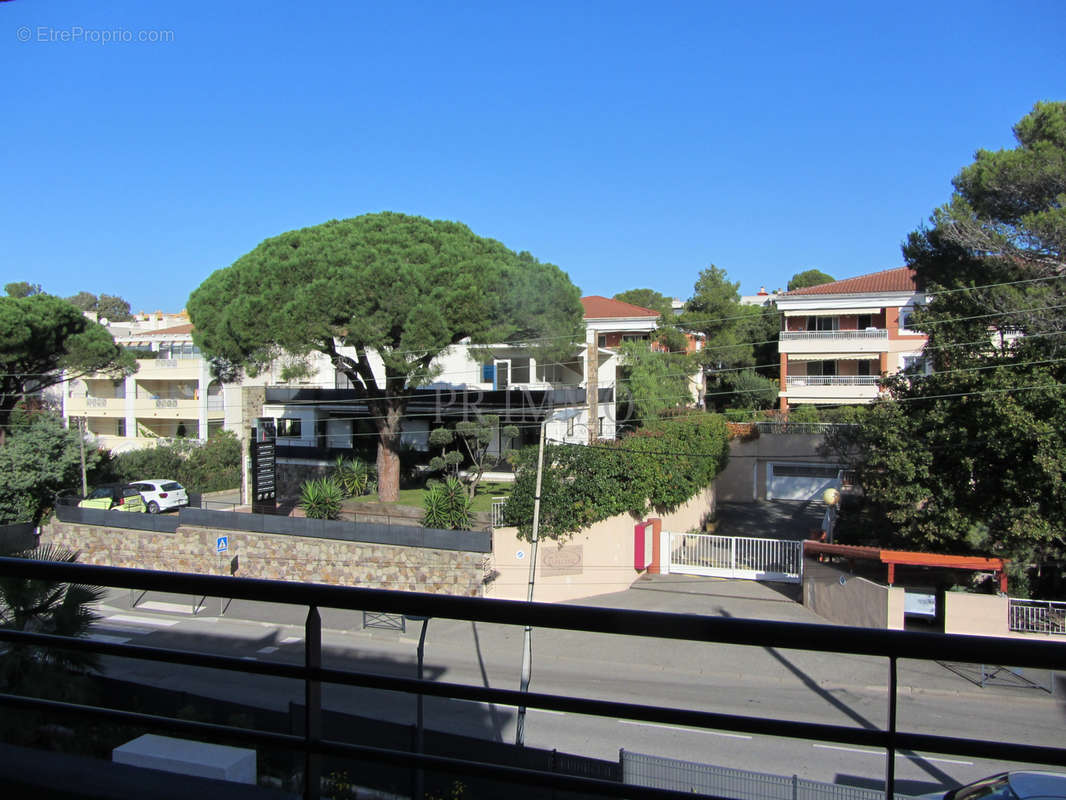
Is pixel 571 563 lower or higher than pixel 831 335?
lower

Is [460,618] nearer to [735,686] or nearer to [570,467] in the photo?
[735,686]

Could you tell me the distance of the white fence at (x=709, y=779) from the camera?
1.40 m

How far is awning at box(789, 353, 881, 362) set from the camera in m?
27.4

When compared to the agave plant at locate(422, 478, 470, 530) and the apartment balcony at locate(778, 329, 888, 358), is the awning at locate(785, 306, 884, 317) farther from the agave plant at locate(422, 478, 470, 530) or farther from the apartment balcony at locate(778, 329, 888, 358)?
the agave plant at locate(422, 478, 470, 530)

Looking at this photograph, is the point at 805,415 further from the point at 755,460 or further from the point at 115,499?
the point at 115,499

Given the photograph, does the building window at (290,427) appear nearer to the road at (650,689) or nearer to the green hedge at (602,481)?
the green hedge at (602,481)

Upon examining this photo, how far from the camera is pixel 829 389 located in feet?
91.5

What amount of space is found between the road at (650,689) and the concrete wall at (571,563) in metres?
13.3

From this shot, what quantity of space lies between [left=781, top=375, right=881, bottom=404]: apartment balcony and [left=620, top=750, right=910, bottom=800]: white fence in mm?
27670

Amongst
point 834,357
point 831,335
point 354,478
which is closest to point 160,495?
point 354,478

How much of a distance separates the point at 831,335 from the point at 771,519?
7928mm

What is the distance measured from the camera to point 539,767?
1.52m

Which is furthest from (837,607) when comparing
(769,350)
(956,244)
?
(769,350)

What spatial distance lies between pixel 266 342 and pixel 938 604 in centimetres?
1457
